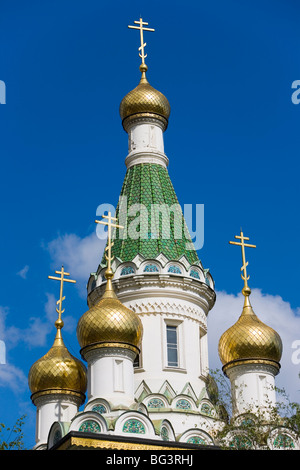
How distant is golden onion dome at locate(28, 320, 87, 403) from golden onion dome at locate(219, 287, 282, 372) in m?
2.89

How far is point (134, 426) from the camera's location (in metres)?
18.6

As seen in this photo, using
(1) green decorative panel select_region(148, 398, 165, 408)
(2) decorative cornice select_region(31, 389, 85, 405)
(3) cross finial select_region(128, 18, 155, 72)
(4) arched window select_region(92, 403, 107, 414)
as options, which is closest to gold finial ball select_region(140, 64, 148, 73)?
(3) cross finial select_region(128, 18, 155, 72)

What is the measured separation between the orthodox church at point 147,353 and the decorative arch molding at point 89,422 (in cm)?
2

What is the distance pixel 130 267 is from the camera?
22.2m

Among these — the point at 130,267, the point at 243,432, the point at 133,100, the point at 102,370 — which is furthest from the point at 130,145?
the point at 243,432

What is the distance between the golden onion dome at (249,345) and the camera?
20.7 m

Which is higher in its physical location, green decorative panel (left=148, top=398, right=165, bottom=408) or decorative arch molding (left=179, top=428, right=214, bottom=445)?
green decorative panel (left=148, top=398, right=165, bottom=408)

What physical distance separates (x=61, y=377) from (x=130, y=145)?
246 inches

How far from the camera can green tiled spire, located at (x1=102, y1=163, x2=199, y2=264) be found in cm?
2242

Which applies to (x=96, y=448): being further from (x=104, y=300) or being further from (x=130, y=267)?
(x=130, y=267)

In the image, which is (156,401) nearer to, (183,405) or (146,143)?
(183,405)

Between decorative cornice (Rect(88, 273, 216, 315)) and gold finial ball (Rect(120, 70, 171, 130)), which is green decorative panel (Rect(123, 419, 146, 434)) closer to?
decorative cornice (Rect(88, 273, 216, 315))

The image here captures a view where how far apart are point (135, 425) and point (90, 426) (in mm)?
798

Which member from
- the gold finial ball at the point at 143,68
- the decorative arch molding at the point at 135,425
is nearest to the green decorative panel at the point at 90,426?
the decorative arch molding at the point at 135,425
